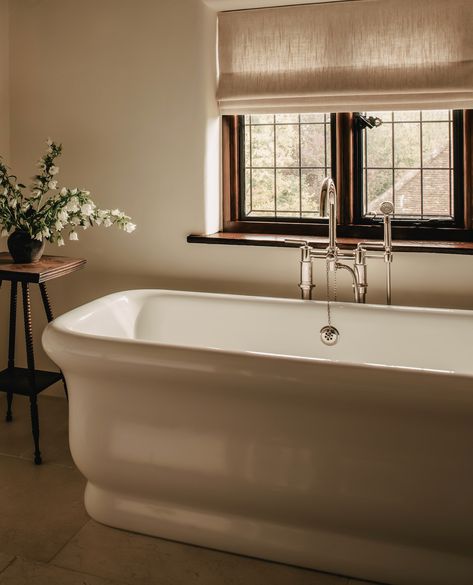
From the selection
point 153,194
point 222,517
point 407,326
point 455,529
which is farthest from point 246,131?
point 455,529

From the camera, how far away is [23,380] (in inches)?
119

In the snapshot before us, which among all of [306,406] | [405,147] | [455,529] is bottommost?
[455,529]

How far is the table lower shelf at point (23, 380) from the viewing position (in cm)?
291

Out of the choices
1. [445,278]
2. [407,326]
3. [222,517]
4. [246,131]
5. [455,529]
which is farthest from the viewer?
[246,131]

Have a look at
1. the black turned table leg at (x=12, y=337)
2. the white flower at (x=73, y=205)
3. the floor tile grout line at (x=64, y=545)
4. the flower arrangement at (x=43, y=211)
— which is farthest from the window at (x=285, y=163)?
the floor tile grout line at (x=64, y=545)

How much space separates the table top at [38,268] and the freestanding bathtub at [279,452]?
40 cm

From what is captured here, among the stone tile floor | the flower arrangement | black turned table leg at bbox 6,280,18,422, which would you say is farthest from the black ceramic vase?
the stone tile floor

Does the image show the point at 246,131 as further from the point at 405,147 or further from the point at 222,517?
the point at 222,517

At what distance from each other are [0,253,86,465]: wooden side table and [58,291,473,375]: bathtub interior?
280 millimetres

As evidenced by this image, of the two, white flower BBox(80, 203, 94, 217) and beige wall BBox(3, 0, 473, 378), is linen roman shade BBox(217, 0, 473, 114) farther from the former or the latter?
white flower BBox(80, 203, 94, 217)

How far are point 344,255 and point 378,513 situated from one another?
117cm

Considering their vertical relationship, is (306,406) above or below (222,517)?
above

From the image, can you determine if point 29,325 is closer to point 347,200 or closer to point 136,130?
point 136,130

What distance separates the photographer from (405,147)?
3.08m
